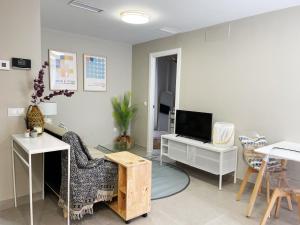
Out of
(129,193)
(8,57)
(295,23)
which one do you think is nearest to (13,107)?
(8,57)

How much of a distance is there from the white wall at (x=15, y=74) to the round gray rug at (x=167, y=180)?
1.76 metres

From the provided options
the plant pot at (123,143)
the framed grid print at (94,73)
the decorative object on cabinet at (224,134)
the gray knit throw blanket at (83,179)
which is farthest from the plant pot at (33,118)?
the plant pot at (123,143)

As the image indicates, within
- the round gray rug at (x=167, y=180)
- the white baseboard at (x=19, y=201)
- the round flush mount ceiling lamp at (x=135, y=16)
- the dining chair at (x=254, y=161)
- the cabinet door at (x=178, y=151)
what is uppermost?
the round flush mount ceiling lamp at (x=135, y=16)

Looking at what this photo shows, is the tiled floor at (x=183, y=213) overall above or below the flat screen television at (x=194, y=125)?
below

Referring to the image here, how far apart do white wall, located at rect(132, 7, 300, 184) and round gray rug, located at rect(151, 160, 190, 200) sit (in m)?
0.97

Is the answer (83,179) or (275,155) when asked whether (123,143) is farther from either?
(275,155)

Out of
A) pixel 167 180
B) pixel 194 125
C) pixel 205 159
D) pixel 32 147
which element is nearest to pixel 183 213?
pixel 167 180

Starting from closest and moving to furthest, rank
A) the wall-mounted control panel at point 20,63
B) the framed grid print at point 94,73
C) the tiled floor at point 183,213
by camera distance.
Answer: the tiled floor at point 183,213, the wall-mounted control panel at point 20,63, the framed grid print at point 94,73

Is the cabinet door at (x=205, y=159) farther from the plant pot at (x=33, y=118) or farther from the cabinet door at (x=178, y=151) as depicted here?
the plant pot at (x=33, y=118)

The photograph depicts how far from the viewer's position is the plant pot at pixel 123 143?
→ 5238mm

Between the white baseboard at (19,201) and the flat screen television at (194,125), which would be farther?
the flat screen television at (194,125)

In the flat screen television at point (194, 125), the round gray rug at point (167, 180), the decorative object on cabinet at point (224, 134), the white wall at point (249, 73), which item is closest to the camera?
the white wall at point (249, 73)

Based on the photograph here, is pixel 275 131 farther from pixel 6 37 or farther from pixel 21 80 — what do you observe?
pixel 6 37

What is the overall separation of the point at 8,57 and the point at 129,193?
2.04m
